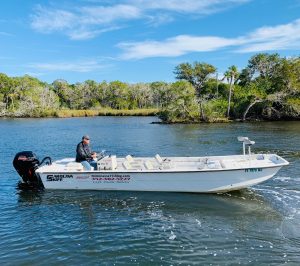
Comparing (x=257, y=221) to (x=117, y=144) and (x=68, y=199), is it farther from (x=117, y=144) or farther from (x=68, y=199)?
(x=117, y=144)

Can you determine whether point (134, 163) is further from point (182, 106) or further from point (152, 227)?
point (182, 106)

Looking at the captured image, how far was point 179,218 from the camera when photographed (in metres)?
12.5

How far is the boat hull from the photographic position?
14508 mm

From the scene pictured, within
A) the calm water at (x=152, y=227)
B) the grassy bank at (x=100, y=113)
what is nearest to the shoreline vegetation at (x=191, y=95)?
the grassy bank at (x=100, y=113)

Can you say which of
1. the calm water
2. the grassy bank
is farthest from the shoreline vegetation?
the calm water

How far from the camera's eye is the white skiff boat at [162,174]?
47.6 feet

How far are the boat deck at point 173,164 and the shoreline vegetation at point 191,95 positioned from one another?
41.7m

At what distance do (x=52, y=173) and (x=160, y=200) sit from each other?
468cm

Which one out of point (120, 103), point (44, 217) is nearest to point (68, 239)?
point (44, 217)

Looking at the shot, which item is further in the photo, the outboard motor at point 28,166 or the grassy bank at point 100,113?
the grassy bank at point 100,113

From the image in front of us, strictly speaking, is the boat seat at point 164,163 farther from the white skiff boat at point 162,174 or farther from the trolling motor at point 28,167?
the trolling motor at point 28,167

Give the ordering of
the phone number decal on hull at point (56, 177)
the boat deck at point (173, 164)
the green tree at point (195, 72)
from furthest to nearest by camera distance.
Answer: the green tree at point (195, 72) → the phone number decal on hull at point (56, 177) → the boat deck at point (173, 164)

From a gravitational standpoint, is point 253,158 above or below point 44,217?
above

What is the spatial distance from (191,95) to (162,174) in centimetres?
4396
